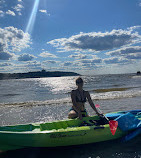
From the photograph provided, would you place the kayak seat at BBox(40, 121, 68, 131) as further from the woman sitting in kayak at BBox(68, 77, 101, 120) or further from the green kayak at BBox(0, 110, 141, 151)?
the woman sitting in kayak at BBox(68, 77, 101, 120)

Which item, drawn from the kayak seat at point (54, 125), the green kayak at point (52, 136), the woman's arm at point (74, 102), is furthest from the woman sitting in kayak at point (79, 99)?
the green kayak at point (52, 136)

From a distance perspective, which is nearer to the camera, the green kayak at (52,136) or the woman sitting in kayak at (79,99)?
the green kayak at (52,136)

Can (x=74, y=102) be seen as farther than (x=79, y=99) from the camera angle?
No

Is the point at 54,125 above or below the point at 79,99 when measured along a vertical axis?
below

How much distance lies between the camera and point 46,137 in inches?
183

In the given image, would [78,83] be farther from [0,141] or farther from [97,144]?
[0,141]

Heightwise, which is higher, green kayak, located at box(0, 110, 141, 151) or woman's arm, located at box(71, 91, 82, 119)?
woman's arm, located at box(71, 91, 82, 119)

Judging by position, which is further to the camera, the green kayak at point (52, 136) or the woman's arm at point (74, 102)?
the woman's arm at point (74, 102)

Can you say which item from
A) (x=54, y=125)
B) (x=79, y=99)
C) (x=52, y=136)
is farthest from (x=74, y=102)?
(x=52, y=136)

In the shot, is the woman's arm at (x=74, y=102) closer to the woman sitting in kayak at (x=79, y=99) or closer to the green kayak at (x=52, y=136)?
the woman sitting in kayak at (x=79, y=99)

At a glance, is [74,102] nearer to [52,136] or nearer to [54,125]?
[54,125]

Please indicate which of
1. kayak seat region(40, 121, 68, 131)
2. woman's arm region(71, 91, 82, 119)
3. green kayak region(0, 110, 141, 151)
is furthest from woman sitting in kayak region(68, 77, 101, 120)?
green kayak region(0, 110, 141, 151)

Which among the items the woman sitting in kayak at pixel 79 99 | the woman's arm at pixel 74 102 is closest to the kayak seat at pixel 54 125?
the woman sitting in kayak at pixel 79 99

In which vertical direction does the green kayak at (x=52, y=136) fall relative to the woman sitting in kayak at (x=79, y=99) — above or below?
below
